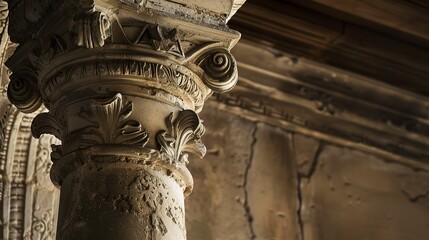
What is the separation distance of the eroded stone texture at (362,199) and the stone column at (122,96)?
2477 millimetres

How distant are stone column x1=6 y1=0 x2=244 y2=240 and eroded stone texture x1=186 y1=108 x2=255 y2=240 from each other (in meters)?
2.04

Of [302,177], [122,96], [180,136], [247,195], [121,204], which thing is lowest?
[121,204]

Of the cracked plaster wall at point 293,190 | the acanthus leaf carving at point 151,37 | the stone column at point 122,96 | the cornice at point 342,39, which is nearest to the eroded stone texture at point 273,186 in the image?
the cracked plaster wall at point 293,190

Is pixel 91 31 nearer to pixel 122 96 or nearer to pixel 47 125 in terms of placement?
pixel 122 96

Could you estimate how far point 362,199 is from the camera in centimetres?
586

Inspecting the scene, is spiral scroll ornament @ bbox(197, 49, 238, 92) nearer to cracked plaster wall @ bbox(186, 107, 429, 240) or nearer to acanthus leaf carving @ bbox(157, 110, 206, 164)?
acanthus leaf carving @ bbox(157, 110, 206, 164)

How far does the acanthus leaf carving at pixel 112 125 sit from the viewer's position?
120 inches

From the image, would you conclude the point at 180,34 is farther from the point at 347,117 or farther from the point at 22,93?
the point at 347,117

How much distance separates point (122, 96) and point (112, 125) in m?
0.10

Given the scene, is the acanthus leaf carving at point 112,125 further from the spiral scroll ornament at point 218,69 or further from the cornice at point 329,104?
the cornice at point 329,104

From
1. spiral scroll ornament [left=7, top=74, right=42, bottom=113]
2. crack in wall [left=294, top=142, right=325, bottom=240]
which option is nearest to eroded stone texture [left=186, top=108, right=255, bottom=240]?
crack in wall [left=294, top=142, right=325, bottom=240]

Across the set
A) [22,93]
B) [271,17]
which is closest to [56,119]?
[22,93]

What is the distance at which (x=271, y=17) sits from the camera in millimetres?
5504

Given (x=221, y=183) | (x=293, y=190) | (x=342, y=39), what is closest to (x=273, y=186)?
(x=293, y=190)
